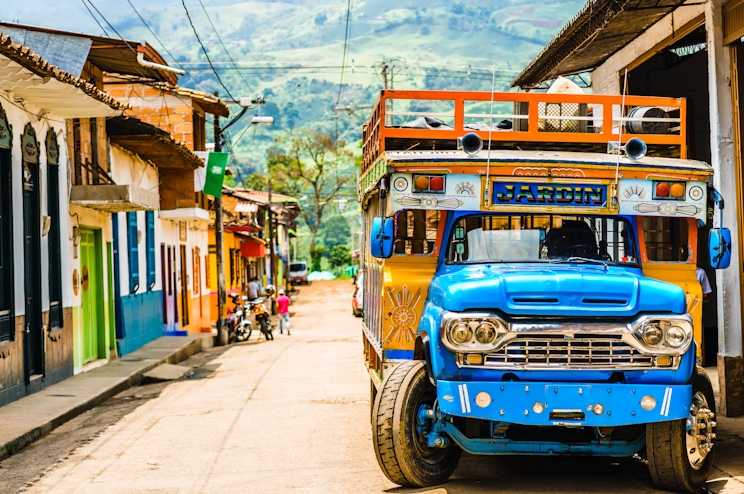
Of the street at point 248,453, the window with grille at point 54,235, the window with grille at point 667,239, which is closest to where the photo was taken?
the street at point 248,453

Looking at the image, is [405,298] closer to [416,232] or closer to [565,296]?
[416,232]

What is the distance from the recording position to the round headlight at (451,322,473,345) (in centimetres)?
714

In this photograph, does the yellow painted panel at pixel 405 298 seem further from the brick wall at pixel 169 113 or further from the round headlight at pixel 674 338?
the brick wall at pixel 169 113

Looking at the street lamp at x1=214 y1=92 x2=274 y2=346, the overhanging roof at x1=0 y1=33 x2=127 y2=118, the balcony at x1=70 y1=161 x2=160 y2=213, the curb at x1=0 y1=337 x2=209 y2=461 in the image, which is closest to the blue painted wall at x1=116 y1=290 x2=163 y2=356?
the curb at x1=0 y1=337 x2=209 y2=461

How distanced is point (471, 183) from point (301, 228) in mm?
139247

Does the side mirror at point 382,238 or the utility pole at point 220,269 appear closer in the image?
the side mirror at point 382,238

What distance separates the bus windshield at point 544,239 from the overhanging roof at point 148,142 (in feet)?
44.9

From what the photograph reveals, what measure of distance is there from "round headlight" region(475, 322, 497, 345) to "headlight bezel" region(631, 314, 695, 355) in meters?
0.97

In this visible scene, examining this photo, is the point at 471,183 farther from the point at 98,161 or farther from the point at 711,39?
the point at 98,161

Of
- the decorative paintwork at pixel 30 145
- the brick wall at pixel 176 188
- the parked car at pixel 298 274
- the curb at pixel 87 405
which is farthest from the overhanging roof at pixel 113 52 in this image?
the parked car at pixel 298 274

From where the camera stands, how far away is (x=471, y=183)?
27.7 feet

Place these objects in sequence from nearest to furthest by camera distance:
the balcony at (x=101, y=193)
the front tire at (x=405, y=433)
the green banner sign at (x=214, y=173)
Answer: the front tire at (x=405, y=433) → the balcony at (x=101, y=193) → the green banner sign at (x=214, y=173)

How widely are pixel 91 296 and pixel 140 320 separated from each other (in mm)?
4195

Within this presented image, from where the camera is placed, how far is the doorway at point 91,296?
63.7ft
